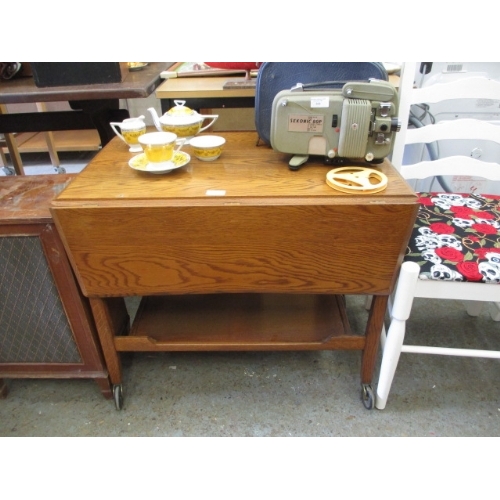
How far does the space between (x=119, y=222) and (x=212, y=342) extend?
18.8 inches

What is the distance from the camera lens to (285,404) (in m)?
1.23

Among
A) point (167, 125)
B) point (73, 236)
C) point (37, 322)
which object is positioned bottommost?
point (37, 322)

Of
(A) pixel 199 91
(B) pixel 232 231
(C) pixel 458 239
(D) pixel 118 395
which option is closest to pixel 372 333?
(C) pixel 458 239

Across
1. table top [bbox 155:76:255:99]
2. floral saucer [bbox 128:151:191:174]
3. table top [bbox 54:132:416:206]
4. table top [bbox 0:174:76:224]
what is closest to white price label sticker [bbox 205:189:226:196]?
table top [bbox 54:132:416:206]

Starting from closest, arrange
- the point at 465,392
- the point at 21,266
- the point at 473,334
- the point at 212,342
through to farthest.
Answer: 1. the point at 21,266
2. the point at 212,342
3. the point at 465,392
4. the point at 473,334

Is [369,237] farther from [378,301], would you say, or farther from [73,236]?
[73,236]

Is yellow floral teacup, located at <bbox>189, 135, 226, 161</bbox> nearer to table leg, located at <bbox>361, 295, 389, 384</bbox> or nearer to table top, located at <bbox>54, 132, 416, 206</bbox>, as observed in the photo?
table top, located at <bbox>54, 132, 416, 206</bbox>

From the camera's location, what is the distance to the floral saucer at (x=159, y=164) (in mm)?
935

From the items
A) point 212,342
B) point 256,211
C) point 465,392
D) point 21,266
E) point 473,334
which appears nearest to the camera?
point 256,211

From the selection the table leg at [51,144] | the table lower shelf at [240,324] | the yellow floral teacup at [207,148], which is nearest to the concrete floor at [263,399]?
the table lower shelf at [240,324]

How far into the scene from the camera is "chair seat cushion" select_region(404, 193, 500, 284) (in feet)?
3.22

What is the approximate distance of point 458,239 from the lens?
107 centimetres

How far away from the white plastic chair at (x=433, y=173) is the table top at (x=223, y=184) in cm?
28

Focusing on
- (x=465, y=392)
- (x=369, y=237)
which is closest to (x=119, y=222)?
(x=369, y=237)
